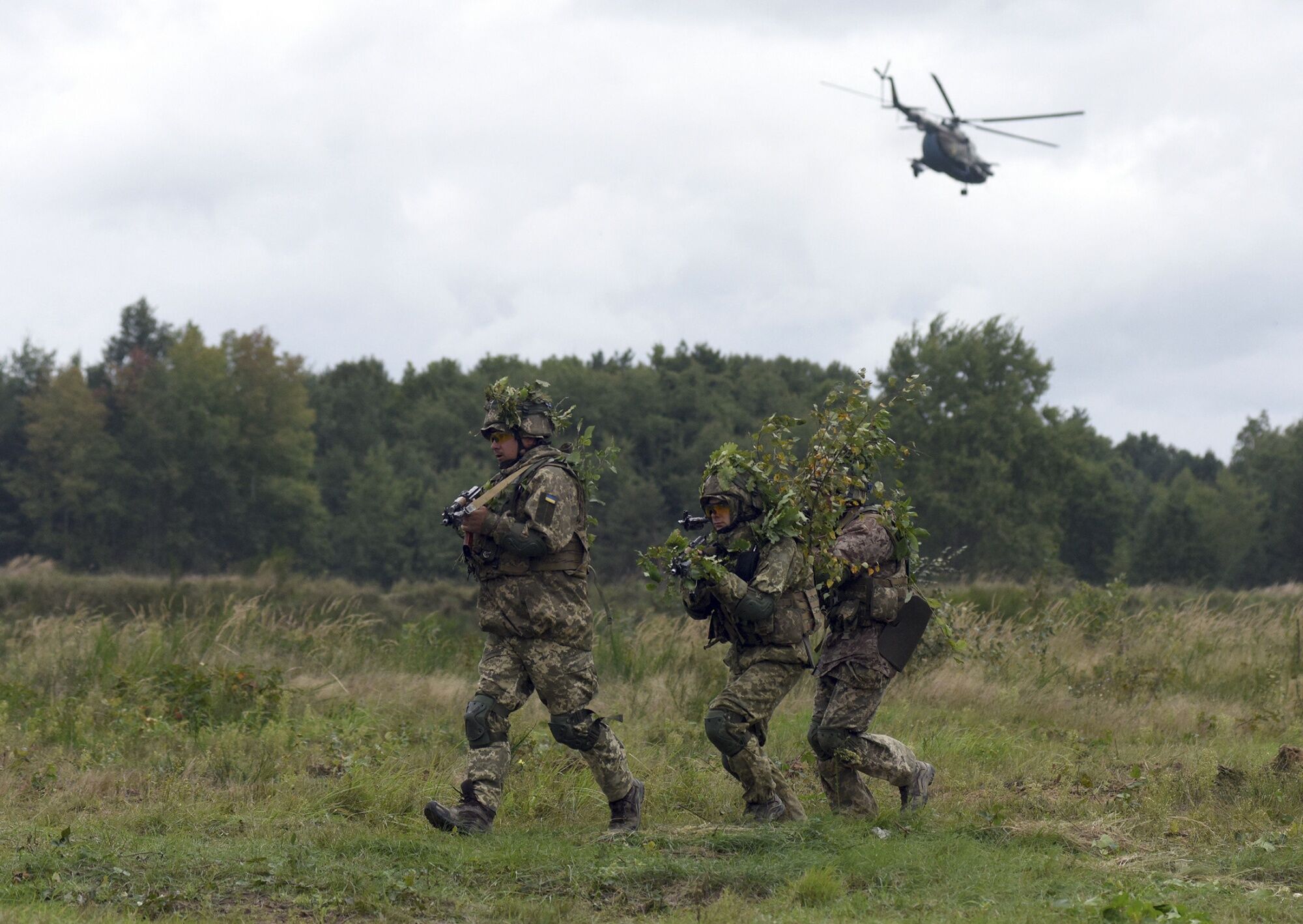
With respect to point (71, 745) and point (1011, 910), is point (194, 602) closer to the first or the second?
point (71, 745)

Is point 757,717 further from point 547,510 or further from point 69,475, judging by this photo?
point 69,475

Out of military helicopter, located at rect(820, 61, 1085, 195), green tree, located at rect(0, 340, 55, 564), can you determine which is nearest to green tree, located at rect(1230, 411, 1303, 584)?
military helicopter, located at rect(820, 61, 1085, 195)

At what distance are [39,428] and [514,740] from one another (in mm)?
52416

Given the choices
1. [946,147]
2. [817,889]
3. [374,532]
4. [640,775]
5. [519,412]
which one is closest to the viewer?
[817,889]

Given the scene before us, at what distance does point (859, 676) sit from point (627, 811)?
1459 mm

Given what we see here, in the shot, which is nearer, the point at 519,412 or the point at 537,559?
the point at 537,559

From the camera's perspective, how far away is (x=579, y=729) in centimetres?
712

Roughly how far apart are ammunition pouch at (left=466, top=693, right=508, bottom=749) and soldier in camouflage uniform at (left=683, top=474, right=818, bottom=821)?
3.72 ft

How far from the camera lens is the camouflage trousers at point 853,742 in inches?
293

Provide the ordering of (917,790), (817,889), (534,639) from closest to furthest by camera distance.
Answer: (817,889) → (534,639) → (917,790)

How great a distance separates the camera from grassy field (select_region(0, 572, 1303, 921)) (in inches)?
232

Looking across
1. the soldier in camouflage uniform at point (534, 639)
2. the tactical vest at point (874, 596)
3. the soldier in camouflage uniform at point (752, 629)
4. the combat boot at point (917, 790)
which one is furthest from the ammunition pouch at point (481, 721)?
the combat boot at point (917, 790)

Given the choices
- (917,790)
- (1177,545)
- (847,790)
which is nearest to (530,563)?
(847,790)

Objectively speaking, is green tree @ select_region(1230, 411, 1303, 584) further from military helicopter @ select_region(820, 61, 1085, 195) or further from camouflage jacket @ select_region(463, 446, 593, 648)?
camouflage jacket @ select_region(463, 446, 593, 648)
